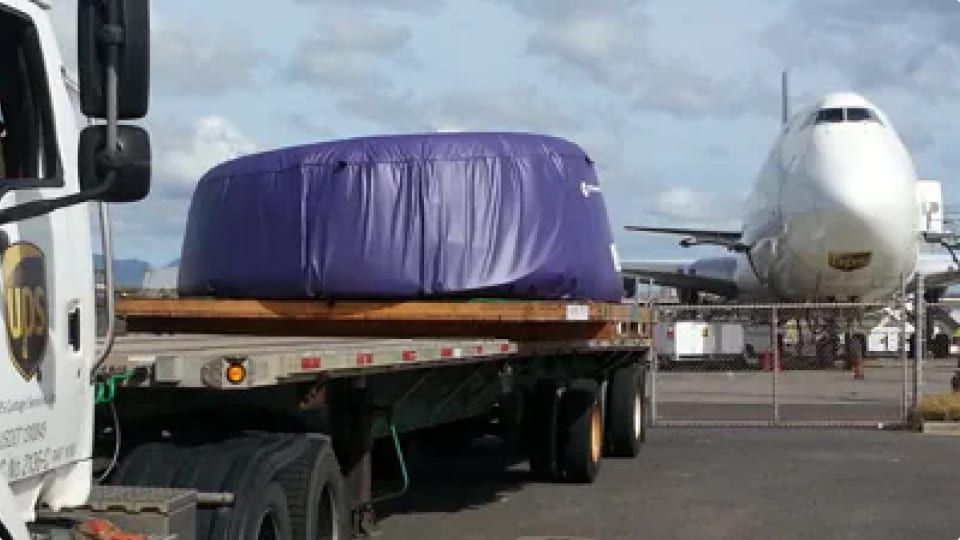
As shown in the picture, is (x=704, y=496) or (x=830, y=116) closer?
(x=704, y=496)

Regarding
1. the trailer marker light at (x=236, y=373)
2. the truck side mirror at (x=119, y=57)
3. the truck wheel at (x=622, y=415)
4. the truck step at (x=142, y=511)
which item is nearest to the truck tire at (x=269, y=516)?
the truck step at (x=142, y=511)

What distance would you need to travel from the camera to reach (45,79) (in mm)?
4191

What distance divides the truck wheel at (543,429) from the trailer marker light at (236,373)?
676cm

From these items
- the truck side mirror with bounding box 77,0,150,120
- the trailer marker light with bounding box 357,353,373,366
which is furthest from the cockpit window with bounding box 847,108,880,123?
the truck side mirror with bounding box 77,0,150,120

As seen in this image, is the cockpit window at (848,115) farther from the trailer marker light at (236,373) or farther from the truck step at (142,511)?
the truck step at (142,511)

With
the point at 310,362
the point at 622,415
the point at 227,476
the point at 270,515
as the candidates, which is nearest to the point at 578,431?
the point at 622,415

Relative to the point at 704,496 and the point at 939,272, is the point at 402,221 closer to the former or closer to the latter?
the point at 704,496

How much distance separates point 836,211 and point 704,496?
17.1 meters

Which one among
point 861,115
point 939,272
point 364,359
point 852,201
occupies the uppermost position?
point 861,115

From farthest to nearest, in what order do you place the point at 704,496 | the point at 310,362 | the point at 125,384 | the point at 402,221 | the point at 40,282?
1. the point at 704,496
2. the point at 402,221
3. the point at 310,362
4. the point at 125,384
5. the point at 40,282

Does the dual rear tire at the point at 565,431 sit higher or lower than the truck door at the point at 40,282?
lower

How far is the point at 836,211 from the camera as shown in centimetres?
2797

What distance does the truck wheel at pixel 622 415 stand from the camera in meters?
14.6

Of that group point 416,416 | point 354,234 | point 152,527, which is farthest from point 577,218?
point 152,527
